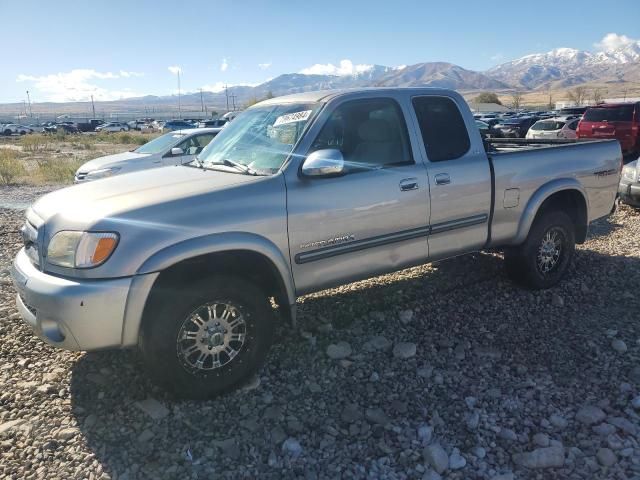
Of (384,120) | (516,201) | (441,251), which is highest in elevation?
(384,120)

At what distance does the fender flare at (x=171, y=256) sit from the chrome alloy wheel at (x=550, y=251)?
9.93 ft

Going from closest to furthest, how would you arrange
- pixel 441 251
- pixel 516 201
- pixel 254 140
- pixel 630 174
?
pixel 254 140, pixel 441 251, pixel 516 201, pixel 630 174

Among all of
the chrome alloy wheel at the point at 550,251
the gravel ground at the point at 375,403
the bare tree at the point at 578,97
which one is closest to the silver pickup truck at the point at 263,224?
the chrome alloy wheel at the point at 550,251

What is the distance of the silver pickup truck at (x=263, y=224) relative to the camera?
10.2ft

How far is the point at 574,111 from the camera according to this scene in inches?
1462

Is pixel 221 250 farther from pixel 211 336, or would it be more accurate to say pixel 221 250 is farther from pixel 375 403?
pixel 375 403

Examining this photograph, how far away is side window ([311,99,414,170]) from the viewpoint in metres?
3.99

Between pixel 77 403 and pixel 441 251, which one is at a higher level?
pixel 441 251

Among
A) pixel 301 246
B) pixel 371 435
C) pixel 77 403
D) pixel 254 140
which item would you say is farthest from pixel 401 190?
pixel 77 403

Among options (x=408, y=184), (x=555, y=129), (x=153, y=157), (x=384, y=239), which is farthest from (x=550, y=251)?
(x=555, y=129)

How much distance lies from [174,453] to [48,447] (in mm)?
750

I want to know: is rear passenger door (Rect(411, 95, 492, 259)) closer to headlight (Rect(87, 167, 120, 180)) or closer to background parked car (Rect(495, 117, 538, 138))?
headlight (Rect(87, 167, 120, 180))

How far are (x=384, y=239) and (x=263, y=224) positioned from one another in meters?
1.05

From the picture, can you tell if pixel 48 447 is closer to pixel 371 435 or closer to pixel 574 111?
pixel 371 435
